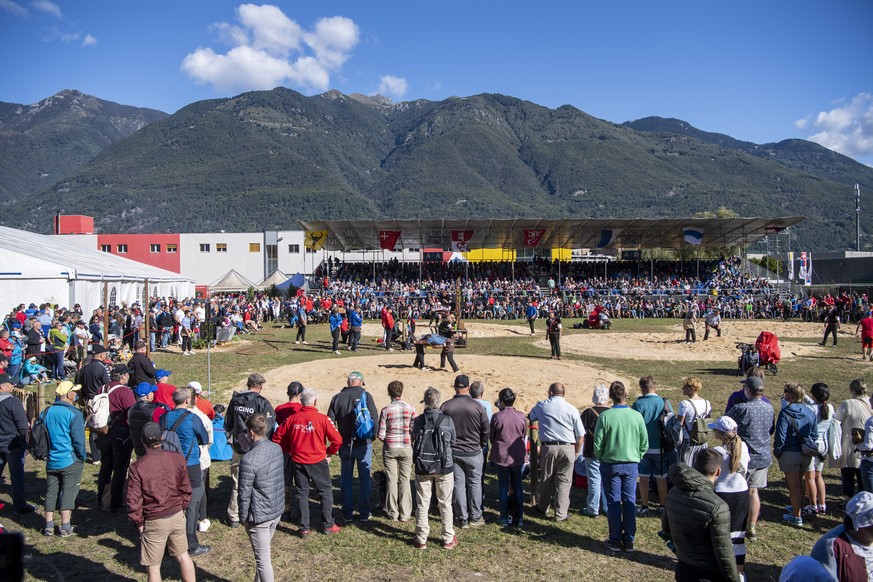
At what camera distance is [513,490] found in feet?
21.8

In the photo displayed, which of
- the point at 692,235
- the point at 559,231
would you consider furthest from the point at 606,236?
the point at 692,235

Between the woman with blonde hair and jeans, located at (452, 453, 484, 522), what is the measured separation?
3297mm

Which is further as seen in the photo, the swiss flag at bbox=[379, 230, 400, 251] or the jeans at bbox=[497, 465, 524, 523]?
the swiss flag at bbox=[379, 230, 400, 251]

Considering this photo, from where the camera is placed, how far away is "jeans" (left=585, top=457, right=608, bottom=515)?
274 inches

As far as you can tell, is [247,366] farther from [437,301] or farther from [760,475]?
[437,301]

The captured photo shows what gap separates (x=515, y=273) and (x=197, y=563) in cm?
3815

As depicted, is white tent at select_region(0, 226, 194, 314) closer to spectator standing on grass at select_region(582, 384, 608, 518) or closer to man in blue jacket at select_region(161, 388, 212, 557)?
man in blue jacket at select_region(161, 388, 212, 557)

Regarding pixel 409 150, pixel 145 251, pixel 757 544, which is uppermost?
pixel 409 150

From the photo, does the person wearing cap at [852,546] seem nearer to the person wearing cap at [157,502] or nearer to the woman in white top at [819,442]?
the woman in white top at [819,442]

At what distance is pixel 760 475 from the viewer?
255 inches

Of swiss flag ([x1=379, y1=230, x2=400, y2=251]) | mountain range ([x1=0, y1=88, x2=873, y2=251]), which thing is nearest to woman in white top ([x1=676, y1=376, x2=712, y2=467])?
swiss flag ([x1=379, y1=230, x2=400, y2=251])

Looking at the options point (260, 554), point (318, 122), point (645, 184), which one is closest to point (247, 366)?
point (260, 554)

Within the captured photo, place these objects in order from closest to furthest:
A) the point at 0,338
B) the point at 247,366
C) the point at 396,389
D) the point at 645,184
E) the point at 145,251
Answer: the point at 396,389 → the point at 0,338 → the point at 247,366 → the point at 145,251 → the point at 645,184

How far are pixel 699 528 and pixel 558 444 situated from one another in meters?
2.81
